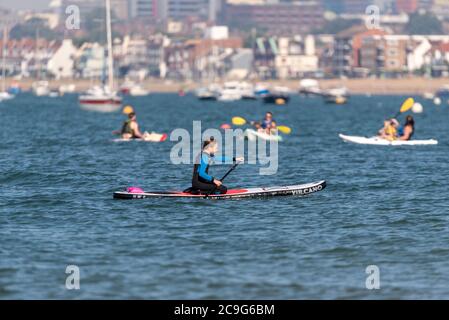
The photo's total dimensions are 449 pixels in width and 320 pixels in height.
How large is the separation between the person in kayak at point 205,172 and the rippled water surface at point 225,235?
0.40 metres

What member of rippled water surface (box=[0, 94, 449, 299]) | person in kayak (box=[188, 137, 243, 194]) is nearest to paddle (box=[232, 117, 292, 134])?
rippled water surface (box=[0, 94, 449, 299])

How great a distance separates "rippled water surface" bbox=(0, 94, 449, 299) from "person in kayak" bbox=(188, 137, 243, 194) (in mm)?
402

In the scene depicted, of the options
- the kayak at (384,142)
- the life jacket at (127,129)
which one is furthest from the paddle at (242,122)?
the life jacket at (127,129)

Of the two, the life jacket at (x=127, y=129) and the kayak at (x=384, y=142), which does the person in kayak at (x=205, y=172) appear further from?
the life jacket at (x=127, y=129)

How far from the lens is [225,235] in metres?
26.5

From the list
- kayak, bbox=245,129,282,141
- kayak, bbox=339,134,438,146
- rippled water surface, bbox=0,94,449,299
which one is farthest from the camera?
kayak, bbox=245,129,282,141

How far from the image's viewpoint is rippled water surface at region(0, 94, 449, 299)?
840 inches

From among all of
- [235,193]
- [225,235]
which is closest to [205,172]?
[235,193]

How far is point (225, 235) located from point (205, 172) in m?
4.83

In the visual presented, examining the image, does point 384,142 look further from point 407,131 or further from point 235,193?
point 235,193

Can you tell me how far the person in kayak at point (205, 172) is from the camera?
30417 millimetres

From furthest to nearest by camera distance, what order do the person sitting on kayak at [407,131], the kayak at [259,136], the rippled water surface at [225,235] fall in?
the kayak at [259,136] < the person sitting on kayak at [407,131] < the rippled water surface at [225,235]

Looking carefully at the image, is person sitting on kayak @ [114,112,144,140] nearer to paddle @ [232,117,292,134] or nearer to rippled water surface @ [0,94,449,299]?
paddle @ [232,117,292,134]

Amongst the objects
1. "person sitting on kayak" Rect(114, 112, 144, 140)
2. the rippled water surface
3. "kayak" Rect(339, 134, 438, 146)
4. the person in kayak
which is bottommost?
"kayak" Rect(339, 134, 438, 146)
